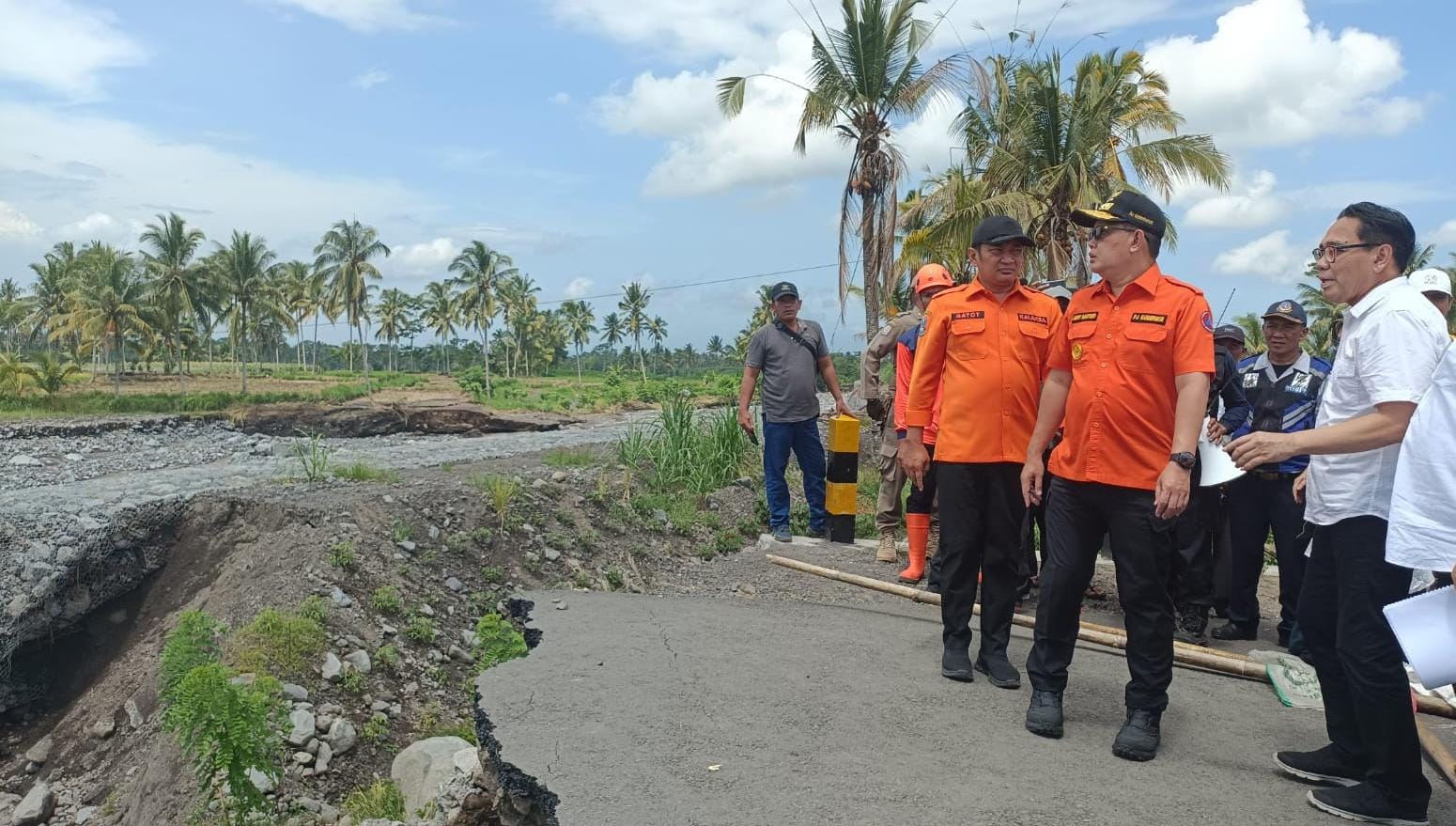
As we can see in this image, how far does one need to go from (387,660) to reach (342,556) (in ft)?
3.40

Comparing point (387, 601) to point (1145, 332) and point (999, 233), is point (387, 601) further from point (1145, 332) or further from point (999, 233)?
point (1145, 332)

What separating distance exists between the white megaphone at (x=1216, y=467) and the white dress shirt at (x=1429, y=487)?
55cm

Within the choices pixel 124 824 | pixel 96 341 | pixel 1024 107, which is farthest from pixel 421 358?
pixel 124 824

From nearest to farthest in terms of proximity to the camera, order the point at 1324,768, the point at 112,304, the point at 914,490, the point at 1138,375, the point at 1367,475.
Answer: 1. the point at 1367,475
2. the point at 1324,768
3. the point at 1138,375
4. the point at 914,490
5. the point at 112,304

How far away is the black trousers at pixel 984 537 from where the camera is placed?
435cm

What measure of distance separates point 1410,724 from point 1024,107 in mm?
15084

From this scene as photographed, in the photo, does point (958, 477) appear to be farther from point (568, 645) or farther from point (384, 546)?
point (384, 546)

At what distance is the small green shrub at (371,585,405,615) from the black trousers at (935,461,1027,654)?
361cm

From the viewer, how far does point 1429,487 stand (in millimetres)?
2725

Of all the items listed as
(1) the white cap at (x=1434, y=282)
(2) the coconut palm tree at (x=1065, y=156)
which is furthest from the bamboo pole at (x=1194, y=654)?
(2) the coconut palm tree at (x=1065, y=156)

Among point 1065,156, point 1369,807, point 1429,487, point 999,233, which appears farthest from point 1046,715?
point 1065,156

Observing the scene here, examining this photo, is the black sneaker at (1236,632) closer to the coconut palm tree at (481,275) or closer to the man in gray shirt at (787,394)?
the man in gray shirt at (787,394)

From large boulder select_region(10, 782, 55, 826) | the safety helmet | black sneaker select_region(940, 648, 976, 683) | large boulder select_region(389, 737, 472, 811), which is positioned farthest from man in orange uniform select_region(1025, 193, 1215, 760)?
large boulder select_region(10, 782, 55, 826)

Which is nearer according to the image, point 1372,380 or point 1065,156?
point 1372,380
